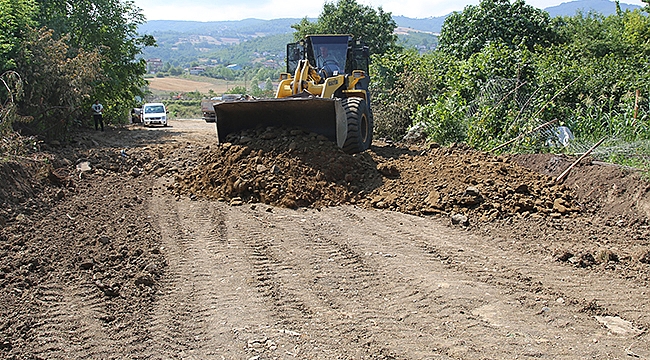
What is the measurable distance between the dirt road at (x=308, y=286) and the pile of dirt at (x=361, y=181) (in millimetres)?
378

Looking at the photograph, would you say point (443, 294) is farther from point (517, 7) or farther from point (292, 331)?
point (517, 7)

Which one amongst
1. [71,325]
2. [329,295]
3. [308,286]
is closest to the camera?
[71,325]

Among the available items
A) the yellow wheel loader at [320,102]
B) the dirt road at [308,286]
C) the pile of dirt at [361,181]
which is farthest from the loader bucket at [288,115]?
the dirt road at [308,286]

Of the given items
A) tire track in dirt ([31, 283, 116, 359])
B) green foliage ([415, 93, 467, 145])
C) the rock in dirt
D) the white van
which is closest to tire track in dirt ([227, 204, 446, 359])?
tire track in dirt ([31, 283, 116, 359])

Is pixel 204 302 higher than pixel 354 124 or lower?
lower

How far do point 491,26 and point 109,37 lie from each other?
49.7 ft

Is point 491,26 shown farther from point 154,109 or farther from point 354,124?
point 154,109

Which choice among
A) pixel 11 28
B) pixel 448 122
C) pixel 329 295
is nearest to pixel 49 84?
pixel 11 28

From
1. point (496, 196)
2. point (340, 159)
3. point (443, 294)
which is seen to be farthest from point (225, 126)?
point (443, 294)

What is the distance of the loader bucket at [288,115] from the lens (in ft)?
34.8

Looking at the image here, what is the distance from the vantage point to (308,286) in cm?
587

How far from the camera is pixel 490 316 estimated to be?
5.14 m

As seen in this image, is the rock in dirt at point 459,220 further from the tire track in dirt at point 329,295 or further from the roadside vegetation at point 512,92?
the roadside vegetation at point 512,92

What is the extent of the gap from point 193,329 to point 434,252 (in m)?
3.12
